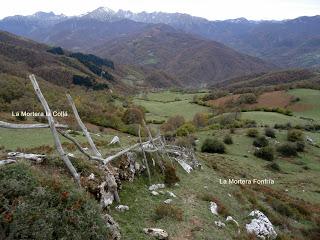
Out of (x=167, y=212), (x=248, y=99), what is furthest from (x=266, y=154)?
(x=248, y=99)

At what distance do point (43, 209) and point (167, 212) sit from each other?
6.35 meters

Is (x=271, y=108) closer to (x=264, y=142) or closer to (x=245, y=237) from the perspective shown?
(x=264, y=142)

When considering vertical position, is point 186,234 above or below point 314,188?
above

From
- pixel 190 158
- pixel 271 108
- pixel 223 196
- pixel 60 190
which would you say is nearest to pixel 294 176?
pixel 190 158

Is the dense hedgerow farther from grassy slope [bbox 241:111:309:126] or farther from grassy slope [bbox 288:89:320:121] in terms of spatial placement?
grassy slope [bbox 288:89:320:121]

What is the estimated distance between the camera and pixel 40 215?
8.85m

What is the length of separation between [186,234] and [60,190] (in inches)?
224

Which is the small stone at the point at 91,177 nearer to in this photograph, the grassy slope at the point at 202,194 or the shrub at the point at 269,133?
the grassy slope at the point at 202,194

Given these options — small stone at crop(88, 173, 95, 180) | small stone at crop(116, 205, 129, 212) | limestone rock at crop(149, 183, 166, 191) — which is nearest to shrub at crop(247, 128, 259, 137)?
limestone rock at crop(149, 183, 166, 191)

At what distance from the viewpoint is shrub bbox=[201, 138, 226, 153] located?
48156 mm

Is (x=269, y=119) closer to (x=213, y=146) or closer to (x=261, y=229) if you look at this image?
(x=213, y=146)

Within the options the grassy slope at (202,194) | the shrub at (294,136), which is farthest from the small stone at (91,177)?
the shrub at (294,136)

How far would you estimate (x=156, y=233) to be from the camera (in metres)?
12.5

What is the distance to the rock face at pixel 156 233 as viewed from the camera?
490 inches
